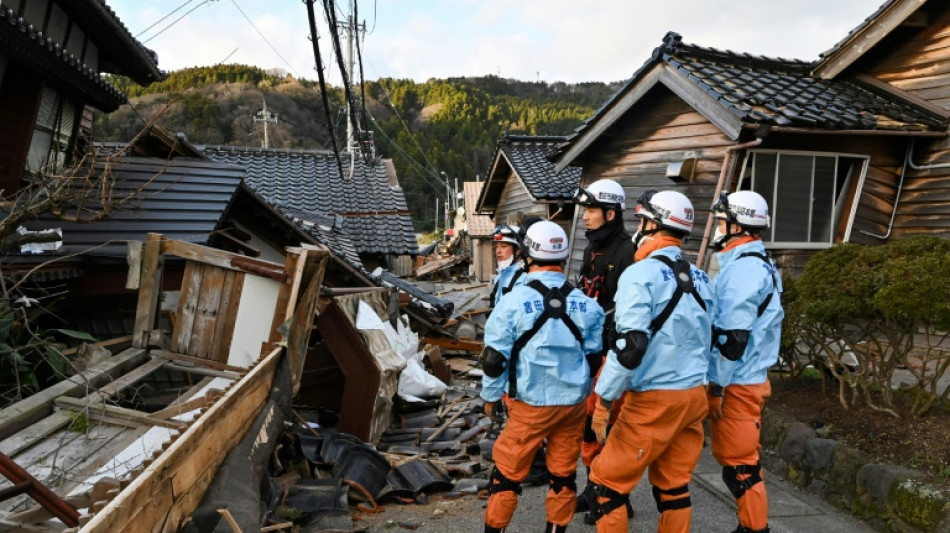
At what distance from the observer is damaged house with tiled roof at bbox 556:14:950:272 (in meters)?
7.52

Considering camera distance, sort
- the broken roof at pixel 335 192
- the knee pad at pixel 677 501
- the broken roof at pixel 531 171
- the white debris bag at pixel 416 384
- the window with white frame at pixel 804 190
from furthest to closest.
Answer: the broken roof at pixel 335 192, the broken roof at pixel 531 171, the white debris bag at pixel 416 384, the window with white frame at pixel 804 190, the knee pad at pixel 677 501

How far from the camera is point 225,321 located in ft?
19.7

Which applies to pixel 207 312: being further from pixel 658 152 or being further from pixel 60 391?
pixel 658 152

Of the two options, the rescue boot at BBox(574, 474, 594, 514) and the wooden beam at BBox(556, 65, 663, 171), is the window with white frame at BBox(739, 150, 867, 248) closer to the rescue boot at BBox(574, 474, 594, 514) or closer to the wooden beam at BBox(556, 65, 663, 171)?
the wooden beam at BBox(556, 65, 663, 171)

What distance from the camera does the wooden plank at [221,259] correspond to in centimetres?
574

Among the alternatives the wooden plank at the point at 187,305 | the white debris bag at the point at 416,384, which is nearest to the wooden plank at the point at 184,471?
the wooden plank at the point at 187,305

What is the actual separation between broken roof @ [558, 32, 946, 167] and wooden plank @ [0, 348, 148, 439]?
22.9 feet

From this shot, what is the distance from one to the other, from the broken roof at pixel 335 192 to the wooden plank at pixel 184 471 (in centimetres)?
1107

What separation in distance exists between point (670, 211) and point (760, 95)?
4895mm

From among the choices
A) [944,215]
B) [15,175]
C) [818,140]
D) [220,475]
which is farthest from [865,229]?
[15,175]

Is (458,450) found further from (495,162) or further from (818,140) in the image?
(495,162)

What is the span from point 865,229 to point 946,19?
9.89 ft

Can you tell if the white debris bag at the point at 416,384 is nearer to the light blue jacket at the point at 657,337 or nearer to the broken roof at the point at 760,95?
the broken roof at the point at 760,95

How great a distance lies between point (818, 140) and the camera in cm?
791
